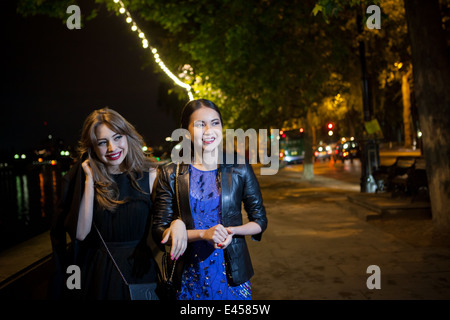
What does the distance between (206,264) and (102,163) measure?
1.00 meters

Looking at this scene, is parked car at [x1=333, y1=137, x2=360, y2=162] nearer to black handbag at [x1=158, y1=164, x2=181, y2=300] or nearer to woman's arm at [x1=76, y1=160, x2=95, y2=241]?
black handbag at [x1=158, y1=164, x2=181, y2=300]

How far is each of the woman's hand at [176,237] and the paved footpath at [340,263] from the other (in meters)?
2.93

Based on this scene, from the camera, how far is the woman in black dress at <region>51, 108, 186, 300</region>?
2.53 metres

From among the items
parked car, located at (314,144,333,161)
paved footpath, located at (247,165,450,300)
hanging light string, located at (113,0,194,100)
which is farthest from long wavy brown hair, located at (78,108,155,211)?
parked car, located at (314,144,333,161)

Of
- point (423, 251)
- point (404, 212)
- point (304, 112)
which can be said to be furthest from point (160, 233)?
point (304, 112)

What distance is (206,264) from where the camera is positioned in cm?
253

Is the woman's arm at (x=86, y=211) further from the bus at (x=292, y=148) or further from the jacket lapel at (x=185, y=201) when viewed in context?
the bus at (x=292, y=148)

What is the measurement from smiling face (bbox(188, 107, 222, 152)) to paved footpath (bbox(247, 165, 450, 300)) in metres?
2.95

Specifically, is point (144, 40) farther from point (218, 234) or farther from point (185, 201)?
point (218, 234)

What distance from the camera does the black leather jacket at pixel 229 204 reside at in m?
2.51

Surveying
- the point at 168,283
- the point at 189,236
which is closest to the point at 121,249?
the point at 168,283

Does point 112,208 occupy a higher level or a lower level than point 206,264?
higher

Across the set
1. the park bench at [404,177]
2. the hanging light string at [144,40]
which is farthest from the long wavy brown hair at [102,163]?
the hanging light string at [144,40]

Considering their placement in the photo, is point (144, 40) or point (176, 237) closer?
point (176, 237)
